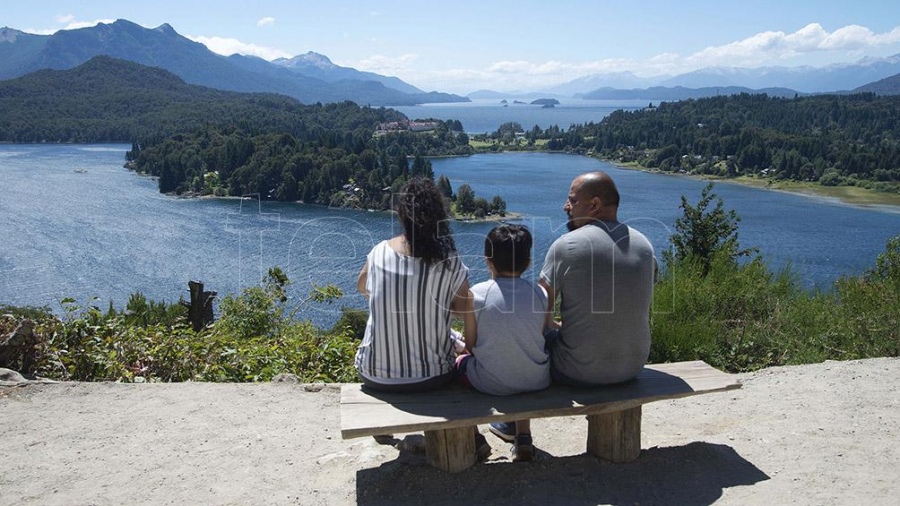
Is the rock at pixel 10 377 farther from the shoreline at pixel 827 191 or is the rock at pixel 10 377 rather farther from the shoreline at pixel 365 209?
the shoreline at pixel 827 191

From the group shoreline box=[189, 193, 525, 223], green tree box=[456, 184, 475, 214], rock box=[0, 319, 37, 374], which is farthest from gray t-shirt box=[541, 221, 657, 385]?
green tree box=[456, 184, 475, 214]

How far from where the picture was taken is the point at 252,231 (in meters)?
49.5

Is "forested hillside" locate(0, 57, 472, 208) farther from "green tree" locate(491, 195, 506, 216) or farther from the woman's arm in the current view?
the woman's arm

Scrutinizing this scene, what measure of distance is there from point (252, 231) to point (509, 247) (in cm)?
4871

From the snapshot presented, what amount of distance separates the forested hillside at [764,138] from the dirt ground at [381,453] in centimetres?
7602

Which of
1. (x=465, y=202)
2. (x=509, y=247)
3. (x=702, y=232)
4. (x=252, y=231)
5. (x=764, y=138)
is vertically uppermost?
(x=764, y=138)

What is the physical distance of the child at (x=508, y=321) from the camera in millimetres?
2891

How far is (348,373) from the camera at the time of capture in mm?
4785

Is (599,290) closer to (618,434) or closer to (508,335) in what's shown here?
(508,335)

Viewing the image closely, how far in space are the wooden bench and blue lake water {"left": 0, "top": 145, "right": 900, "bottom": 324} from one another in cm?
1764

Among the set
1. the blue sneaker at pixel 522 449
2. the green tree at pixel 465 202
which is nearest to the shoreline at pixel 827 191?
the green tree at pixel 465 202

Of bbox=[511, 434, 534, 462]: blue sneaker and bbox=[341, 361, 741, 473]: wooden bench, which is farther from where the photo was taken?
bbox=[511, 434, 534, 462]: blue sneaker

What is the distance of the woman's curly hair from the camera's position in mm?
A: 2861

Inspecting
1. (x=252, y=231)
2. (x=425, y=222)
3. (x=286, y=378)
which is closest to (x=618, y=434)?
(x=425, y=222)
